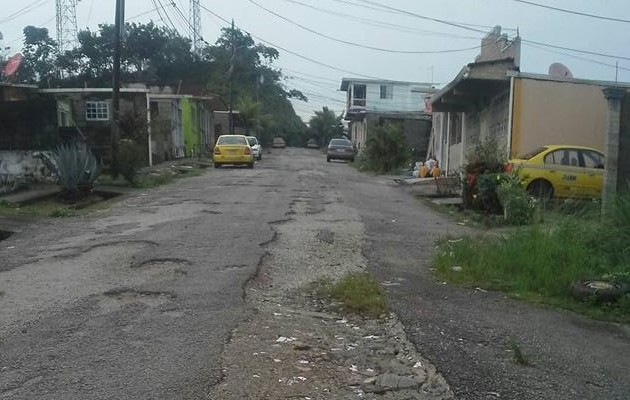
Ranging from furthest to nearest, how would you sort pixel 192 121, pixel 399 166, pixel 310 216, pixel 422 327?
pixel 192 121, pixel 399 166, pixel 310 216, pixel 422 327

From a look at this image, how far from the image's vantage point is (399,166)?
32.3 meters

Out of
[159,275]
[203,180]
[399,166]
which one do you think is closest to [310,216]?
[159,275]

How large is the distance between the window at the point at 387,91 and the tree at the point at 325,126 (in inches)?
501

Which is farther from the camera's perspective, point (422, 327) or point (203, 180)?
point (203, 180)

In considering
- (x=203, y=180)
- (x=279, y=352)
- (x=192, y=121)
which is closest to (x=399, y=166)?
(x=203, y=180)

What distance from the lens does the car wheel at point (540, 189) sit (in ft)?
52.4

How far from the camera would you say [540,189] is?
52.6ft

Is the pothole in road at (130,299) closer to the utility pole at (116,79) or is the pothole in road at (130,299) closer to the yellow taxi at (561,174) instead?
the yellow taxi at (561,174)

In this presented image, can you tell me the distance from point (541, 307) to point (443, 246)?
3045 mm

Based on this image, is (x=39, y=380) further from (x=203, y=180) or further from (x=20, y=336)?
(x=203, y=180)

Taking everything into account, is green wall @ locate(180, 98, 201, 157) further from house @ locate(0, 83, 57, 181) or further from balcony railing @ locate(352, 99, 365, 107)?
balcony railing @ locate(352, 99, 365, 107)

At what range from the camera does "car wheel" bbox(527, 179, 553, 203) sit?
16.0 meters

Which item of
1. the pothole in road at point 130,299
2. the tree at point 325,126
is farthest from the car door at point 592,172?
the tree at point 325,126

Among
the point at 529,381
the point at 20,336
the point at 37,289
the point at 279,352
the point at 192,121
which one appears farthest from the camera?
the point at 192,121
